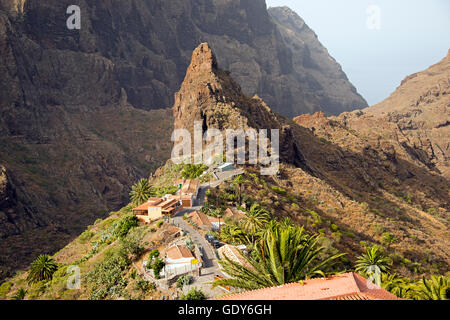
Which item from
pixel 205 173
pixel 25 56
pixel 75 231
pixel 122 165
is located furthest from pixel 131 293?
pixel 25 56

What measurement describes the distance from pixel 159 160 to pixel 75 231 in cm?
6074

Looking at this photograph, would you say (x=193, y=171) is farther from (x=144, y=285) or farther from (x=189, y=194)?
(x=144, y=285)

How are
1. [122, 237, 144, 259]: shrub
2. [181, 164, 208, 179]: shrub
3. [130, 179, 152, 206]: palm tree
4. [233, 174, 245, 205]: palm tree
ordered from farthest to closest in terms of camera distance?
[181, 164, 208, 179]: shrub < [233, 174, 245, 205]: palm tree < [130, 179, 152, 206]: palm tree < [122, 237, 144, 259]: shrub

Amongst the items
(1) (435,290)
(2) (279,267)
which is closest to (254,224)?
(2) (279,267)

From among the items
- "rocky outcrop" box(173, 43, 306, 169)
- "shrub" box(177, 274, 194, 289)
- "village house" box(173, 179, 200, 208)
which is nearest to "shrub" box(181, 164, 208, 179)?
"village house" box(173, 179, 200, 208)

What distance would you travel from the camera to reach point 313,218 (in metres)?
54.4

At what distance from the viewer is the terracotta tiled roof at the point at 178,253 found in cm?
2705

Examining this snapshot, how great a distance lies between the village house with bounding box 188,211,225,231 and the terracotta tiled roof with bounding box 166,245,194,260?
7219mm

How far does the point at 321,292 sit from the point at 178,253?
15.4 meters

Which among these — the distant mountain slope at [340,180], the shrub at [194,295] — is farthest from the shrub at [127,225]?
A: the shrub at [194,295]

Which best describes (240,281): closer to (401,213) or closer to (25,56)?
(401,213)

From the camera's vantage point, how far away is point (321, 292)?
551 inches

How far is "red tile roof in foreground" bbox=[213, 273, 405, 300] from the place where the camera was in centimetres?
1324

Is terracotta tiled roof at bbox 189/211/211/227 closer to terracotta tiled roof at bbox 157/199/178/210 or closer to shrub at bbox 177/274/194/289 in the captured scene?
terracotta tiled roof at bbox 157/199/178/210
